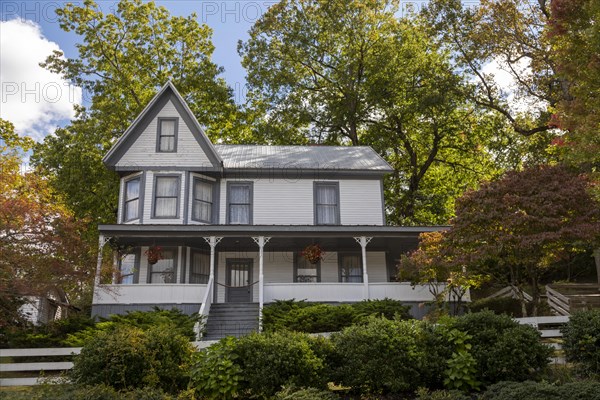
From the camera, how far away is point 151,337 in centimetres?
1048

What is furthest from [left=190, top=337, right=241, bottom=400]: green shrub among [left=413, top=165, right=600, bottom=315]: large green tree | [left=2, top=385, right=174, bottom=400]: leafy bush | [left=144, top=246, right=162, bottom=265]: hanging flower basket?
[left=144, top=246, right=162, bottom=265]: hanging flower basket

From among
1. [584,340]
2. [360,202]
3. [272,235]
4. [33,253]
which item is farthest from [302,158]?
[584,340]

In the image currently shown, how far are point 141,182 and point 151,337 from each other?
13.2 meters

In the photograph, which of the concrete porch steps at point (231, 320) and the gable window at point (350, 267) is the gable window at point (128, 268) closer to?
the concrete porch steps at point (231, 320)

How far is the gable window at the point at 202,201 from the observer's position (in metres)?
23.0

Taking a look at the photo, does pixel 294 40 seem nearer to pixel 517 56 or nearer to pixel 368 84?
pixel 368 84

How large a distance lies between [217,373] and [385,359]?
3127 millimetres

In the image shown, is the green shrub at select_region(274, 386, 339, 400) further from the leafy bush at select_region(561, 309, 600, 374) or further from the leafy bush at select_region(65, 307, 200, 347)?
the leafy bush at select_region(65, 307, 200, 347)

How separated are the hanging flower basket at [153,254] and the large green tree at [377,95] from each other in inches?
605

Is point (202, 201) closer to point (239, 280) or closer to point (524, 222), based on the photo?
point (239, 280)

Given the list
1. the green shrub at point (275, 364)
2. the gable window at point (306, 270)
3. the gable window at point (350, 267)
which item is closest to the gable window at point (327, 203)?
the gable window at point (350, 267)

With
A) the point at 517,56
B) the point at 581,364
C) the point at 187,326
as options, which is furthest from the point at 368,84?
the point at 581,364

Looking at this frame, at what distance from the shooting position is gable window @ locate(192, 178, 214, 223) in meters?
23.0

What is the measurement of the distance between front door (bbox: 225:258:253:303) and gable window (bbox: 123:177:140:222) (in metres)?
4.28
